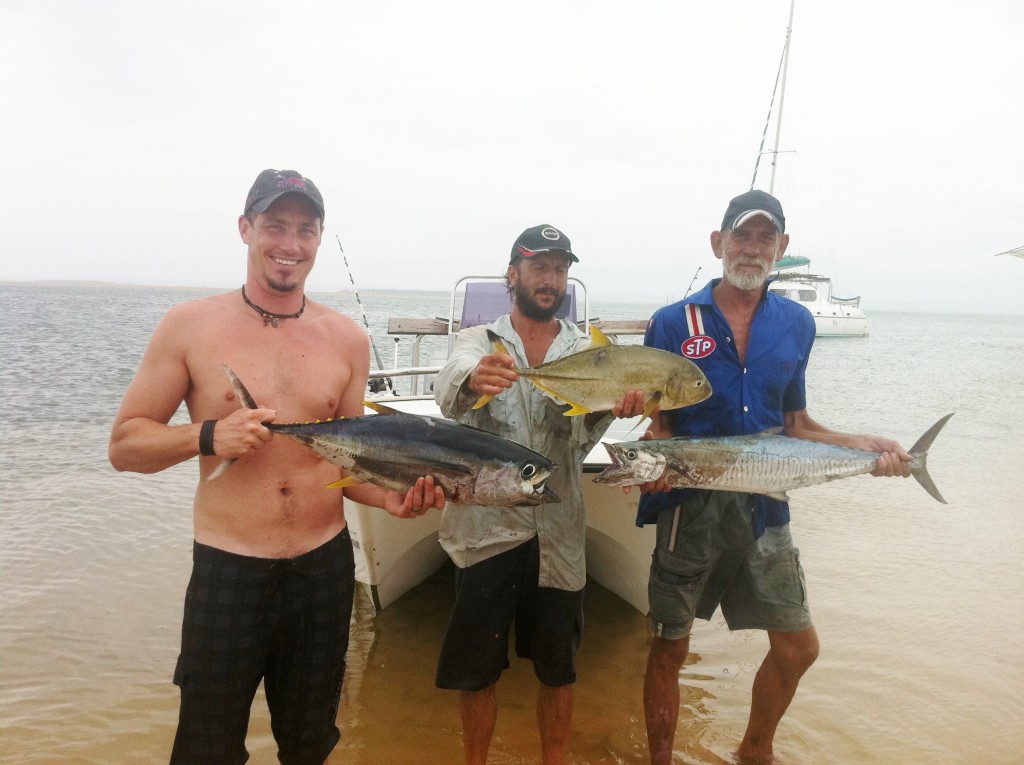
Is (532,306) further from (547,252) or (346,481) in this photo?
(346,481)

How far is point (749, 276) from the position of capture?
3100 millimetres

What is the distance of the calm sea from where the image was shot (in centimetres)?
367

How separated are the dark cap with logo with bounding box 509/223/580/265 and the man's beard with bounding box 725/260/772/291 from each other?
0.78m

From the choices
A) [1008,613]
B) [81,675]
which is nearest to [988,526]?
[1008,613]

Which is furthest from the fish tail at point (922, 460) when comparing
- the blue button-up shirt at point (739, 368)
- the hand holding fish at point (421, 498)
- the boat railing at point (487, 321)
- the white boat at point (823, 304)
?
the white boat at point (823, 304)

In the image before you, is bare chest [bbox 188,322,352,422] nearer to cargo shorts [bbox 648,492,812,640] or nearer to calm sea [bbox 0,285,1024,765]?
cargo shorts [bbox 648,492,812,640]

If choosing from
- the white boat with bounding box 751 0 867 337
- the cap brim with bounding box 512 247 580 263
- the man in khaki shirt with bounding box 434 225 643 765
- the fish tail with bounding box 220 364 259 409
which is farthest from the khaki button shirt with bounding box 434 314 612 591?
the white boat with bounding box 751 0 867 337

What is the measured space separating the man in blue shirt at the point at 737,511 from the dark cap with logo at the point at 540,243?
0.58m

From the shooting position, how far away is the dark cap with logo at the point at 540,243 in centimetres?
310

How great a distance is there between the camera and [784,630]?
305 cm

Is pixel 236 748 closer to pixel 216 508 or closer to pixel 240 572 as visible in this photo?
pixel 240 572

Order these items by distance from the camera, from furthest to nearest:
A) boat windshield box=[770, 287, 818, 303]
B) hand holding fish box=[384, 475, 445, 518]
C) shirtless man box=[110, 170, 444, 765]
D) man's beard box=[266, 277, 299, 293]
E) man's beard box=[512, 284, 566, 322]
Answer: boat windshield box=[770, 287, 818, 303] → man's beard box=[512, 284, 566, 322] → man's beard box=[266, 277, 299, 293] → hand holding fish box=[384, 475, 445, 518] → shirtless man box=[110, 170, 444, 765]

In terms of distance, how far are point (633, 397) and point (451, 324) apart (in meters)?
4.18

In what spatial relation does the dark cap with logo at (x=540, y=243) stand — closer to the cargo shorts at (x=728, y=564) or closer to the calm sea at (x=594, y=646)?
the cargo shorts at (x=728, y=564)
